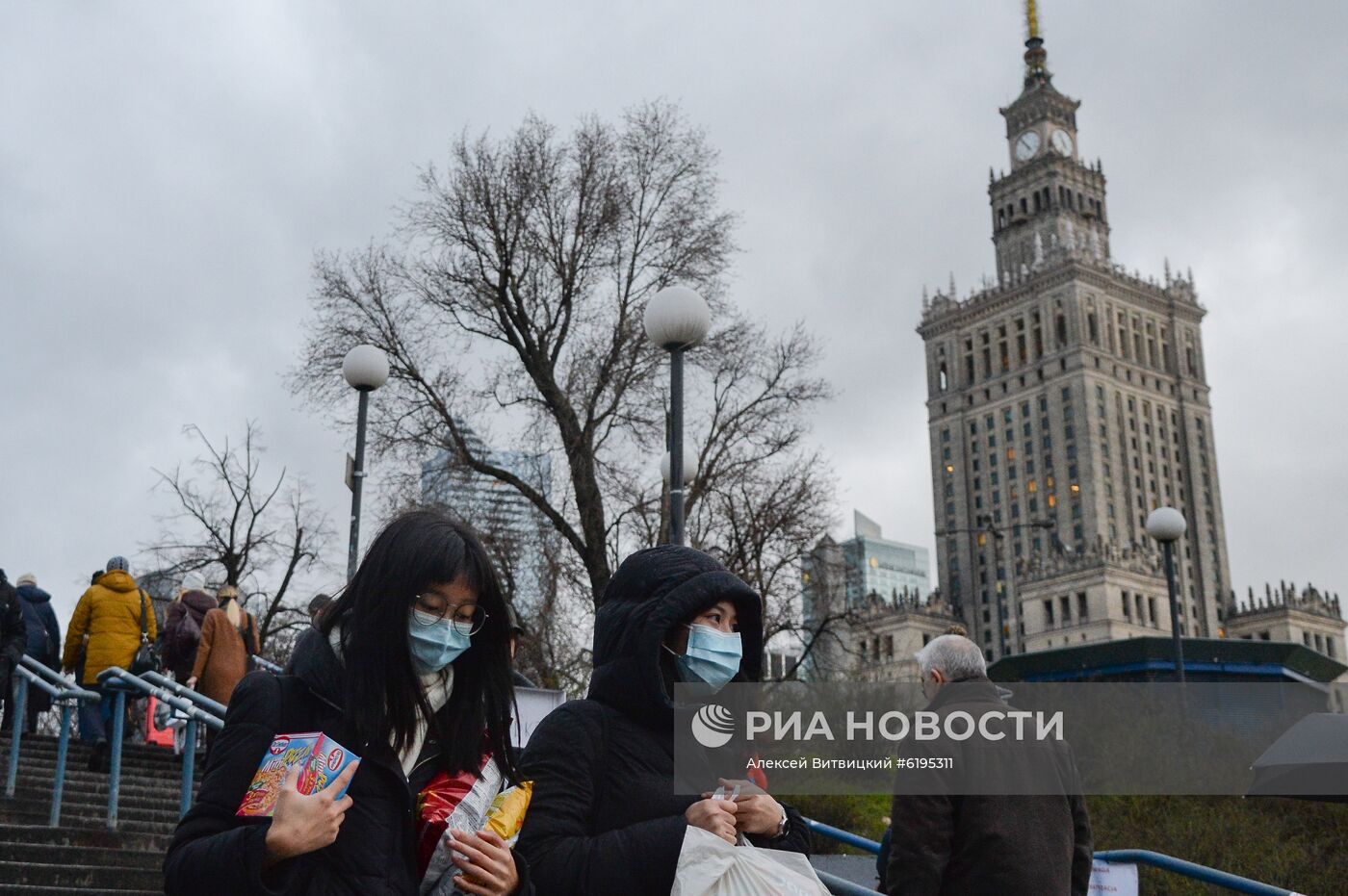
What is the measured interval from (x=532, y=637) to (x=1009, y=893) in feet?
54.9

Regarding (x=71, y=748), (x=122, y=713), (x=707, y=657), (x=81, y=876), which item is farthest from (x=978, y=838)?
(x=71, y=748)

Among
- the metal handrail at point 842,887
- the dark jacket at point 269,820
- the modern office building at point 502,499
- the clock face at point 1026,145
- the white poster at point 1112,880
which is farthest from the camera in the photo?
the clock face at point 1026,145

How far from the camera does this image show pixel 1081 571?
331 ft

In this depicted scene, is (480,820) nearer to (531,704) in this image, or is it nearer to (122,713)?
(531,704)

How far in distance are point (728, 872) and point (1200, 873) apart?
4375mm

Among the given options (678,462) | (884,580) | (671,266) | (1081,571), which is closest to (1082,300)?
(1081,571)

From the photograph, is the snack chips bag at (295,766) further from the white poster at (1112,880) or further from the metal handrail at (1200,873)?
the white poster at (1112,880)

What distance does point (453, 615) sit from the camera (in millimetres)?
2957

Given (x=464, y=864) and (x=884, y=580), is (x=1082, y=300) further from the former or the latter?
(x=464, y=864)

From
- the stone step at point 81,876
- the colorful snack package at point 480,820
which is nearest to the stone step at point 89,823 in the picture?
the stone step at point 81,876

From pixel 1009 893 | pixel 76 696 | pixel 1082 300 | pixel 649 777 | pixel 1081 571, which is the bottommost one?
pixel 1009 893

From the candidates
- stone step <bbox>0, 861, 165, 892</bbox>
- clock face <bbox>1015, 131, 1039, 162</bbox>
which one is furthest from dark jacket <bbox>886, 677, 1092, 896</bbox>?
clock face <bbox>1015, 131, 1039, 162</bbox>

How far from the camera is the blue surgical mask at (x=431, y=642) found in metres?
2.90

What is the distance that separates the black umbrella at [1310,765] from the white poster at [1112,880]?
2139mm
